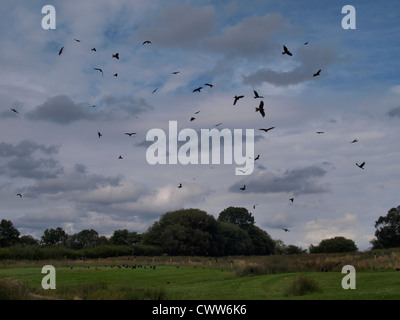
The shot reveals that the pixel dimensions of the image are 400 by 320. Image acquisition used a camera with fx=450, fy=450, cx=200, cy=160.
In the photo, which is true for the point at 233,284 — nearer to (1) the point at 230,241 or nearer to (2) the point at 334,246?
(2) the point at 334,246

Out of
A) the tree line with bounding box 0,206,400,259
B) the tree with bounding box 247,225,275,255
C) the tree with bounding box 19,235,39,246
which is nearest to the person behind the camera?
the tree line with bounding box 0,206,400,259

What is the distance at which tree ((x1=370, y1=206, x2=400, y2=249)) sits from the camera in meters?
93.4

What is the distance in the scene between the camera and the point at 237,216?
13438 cm

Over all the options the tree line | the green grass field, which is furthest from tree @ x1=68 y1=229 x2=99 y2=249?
the green grass field

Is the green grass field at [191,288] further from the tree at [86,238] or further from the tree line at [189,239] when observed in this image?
the tree at [86,238]

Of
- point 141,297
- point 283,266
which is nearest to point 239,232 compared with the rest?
point 283,266

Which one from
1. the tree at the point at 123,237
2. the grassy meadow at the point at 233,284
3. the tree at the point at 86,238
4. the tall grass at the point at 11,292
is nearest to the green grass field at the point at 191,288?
the grassy meadow at the point at 233,284

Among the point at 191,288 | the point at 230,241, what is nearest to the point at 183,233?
the point at 230,241

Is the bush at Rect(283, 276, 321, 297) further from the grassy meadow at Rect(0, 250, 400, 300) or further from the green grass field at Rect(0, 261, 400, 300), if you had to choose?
the green grass field at Rect(0, 261, 400, 300)

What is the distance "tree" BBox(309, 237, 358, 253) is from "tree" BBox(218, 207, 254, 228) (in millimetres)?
48066
